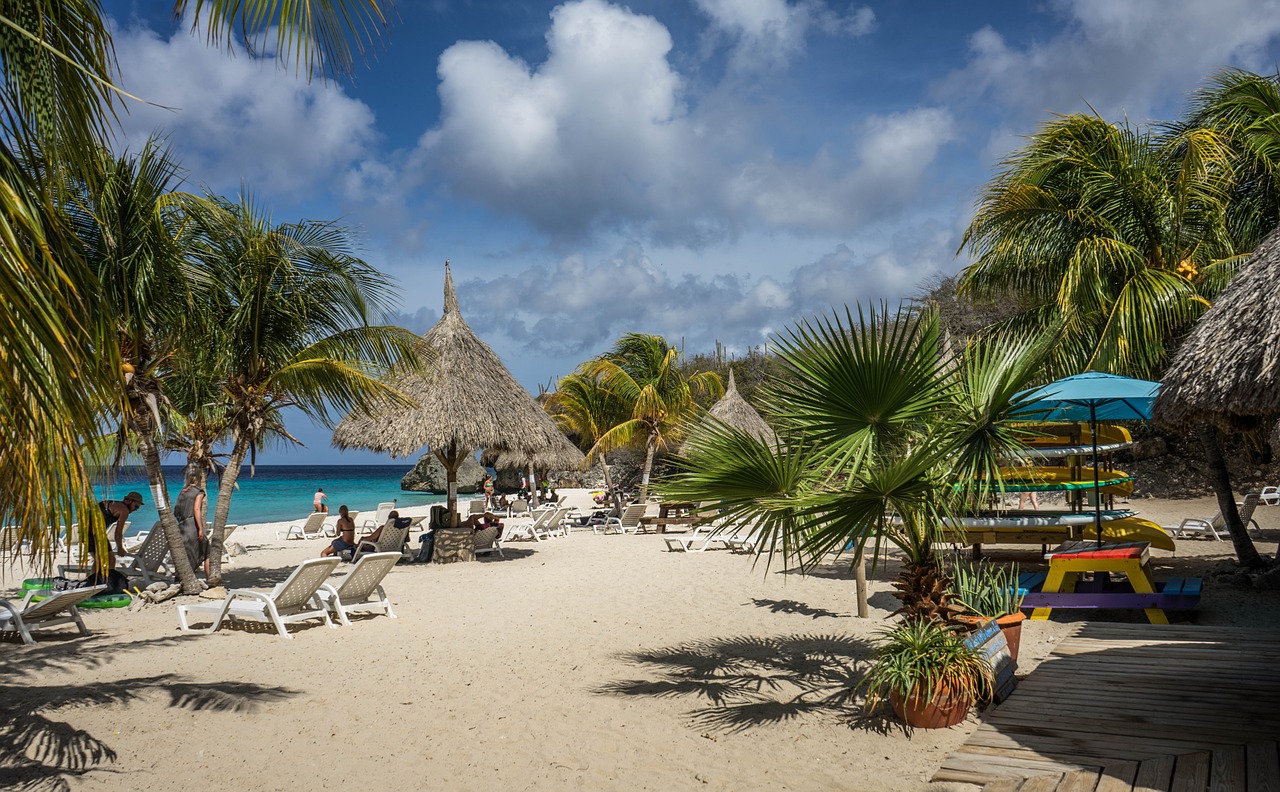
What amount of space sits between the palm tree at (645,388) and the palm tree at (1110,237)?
→ 36.0ft

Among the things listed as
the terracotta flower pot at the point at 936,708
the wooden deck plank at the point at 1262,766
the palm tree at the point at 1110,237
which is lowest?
the terracotta flower pot at the point at 936,708

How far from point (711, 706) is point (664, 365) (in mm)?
18674

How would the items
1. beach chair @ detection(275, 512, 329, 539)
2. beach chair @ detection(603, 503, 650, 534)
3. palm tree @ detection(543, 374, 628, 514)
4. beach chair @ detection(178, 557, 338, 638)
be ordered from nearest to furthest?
beach chair @ detection(178, 557, 338, 638), beach chair @ detection(603, 503, 650, 534), beach chair @ detection(275, 512, 329, 539), palm tree @ detection(543, 374, 628, 514)

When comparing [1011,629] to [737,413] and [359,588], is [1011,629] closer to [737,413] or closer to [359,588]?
[359,588]

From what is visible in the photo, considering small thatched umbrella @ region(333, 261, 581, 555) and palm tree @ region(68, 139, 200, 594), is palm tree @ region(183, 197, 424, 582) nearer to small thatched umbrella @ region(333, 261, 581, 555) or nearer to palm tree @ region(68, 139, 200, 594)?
palm tree @ region(68, 139, 200, 594)

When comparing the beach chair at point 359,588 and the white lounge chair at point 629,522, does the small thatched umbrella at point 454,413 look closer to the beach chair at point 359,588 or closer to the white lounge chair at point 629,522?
the white lounge chair at point 629,522

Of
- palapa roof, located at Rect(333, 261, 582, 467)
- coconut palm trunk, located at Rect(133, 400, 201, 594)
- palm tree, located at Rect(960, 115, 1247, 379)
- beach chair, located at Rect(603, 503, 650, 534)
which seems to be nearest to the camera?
coconut palm trunk, located at Rect(133, 400, 201, 594)

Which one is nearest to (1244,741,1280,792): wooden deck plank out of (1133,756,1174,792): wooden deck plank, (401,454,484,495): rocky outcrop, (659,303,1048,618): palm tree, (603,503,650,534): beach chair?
(1133,756,1174,792): wooden deck plank

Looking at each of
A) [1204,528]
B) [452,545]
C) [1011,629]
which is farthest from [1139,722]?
[1204,528]

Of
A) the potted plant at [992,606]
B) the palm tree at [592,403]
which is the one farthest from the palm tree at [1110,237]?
the palm tree at [592,403]

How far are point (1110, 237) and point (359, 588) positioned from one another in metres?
11.0

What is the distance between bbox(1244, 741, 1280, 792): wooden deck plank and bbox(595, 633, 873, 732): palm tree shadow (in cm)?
190

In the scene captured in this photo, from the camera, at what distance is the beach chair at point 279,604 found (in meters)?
7.48

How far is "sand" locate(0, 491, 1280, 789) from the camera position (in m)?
4.27
